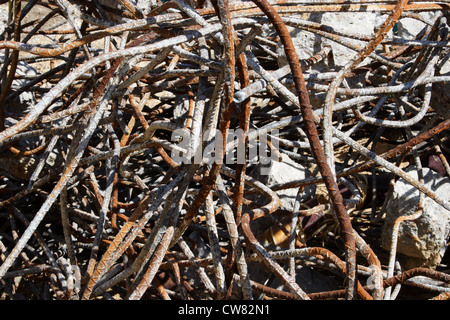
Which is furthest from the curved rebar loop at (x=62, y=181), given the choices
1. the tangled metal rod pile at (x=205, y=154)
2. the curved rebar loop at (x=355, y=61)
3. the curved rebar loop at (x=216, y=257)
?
the curved rebar loop at (x=355, y=61)

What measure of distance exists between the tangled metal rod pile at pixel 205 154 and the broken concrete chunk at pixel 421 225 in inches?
1.9

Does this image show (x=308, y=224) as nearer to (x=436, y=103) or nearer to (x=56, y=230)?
(x=436, y=103)

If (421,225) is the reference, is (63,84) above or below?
above

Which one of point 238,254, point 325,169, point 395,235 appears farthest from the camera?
point 395,235

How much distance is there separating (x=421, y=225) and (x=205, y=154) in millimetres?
579

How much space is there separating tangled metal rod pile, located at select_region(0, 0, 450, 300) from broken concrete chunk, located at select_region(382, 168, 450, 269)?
5 centimetres

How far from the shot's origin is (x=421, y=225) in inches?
39.6

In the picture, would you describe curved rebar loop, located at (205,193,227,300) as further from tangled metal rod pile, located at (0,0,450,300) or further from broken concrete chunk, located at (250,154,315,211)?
broken concrete chunk, located at (250,154,315,211)

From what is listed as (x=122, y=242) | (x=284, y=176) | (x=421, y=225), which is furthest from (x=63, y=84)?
(x=421, y=225)

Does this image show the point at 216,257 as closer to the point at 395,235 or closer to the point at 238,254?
the point at 238,254

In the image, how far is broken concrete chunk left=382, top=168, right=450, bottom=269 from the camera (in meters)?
1.00
